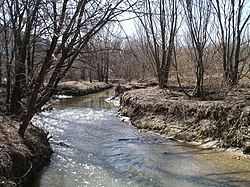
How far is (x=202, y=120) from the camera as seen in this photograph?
998 cm

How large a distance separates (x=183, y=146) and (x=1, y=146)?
17.4ft

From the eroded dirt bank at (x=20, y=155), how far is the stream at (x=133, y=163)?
12.0 inches

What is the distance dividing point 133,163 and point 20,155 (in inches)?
113

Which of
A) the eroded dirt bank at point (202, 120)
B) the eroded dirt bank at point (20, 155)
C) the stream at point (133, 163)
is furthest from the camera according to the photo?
the eroded dirt bank at point (202, 120)

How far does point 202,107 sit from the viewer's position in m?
10.3

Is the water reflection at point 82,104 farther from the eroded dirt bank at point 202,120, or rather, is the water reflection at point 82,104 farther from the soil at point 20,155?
the soil at point 20,155

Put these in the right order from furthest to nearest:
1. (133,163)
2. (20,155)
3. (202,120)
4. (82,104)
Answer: (82,104) → (202,120) → (133,163) → (20,155)

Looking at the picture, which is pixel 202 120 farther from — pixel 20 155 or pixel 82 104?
pixel 82 104

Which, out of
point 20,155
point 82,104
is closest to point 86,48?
point 20,155

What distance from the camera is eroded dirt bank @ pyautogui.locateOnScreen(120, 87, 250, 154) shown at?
8516 mm

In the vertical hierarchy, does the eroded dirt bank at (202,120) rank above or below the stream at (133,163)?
above

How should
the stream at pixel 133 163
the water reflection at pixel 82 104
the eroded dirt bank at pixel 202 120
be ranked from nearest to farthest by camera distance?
the stream at pixel 133 163 → the eroded dirt bank at pixel 202 120 → the water reflection at pixel 82 104

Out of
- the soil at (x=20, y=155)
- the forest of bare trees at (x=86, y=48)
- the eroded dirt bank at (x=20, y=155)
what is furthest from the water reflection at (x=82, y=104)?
the eroded dirt bank at (x=20, y=155)

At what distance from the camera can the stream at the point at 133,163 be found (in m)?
6.36
